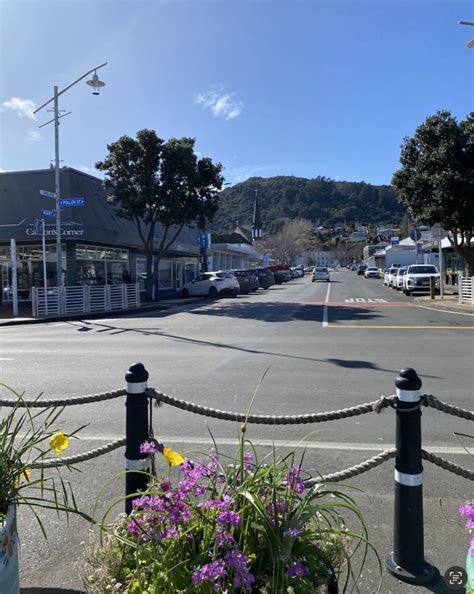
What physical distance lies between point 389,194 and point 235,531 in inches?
7706

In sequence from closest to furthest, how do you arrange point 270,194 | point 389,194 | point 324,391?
1. point 324,391
2. point 270,194
3. point 389,194

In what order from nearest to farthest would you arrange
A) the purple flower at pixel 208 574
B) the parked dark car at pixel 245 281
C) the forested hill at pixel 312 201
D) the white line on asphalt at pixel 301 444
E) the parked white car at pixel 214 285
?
the purple flower at pixel 208 574
the white line on asphalt at pixel 301 444
the parked white car at pixel 214 285
the parked dark car at pixel 245 281
the forested hill at pixel 312 201

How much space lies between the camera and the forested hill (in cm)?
14775

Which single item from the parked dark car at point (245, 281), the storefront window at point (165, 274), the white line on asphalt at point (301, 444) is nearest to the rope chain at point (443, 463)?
the white line on asphalt at point (301, 444)

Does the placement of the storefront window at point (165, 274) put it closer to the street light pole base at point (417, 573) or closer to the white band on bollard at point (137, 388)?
the white band on bollard at point (137, 388)

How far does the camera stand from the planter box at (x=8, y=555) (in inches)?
80.0

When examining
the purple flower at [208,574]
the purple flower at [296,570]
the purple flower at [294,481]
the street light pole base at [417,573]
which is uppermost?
the purple flower at [294,481]

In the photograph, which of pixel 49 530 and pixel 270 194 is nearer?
pixel 49 530

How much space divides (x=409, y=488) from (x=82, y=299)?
2091 centimetres

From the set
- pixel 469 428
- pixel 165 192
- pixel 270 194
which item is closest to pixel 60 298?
pixel 165 192

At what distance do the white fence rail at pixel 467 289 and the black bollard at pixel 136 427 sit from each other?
69.6 ft

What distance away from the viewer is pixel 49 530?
11.6ft

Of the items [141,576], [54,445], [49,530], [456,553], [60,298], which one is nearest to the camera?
[141,576]

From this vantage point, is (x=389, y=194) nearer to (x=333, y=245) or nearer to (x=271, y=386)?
(x=333, y=245)
